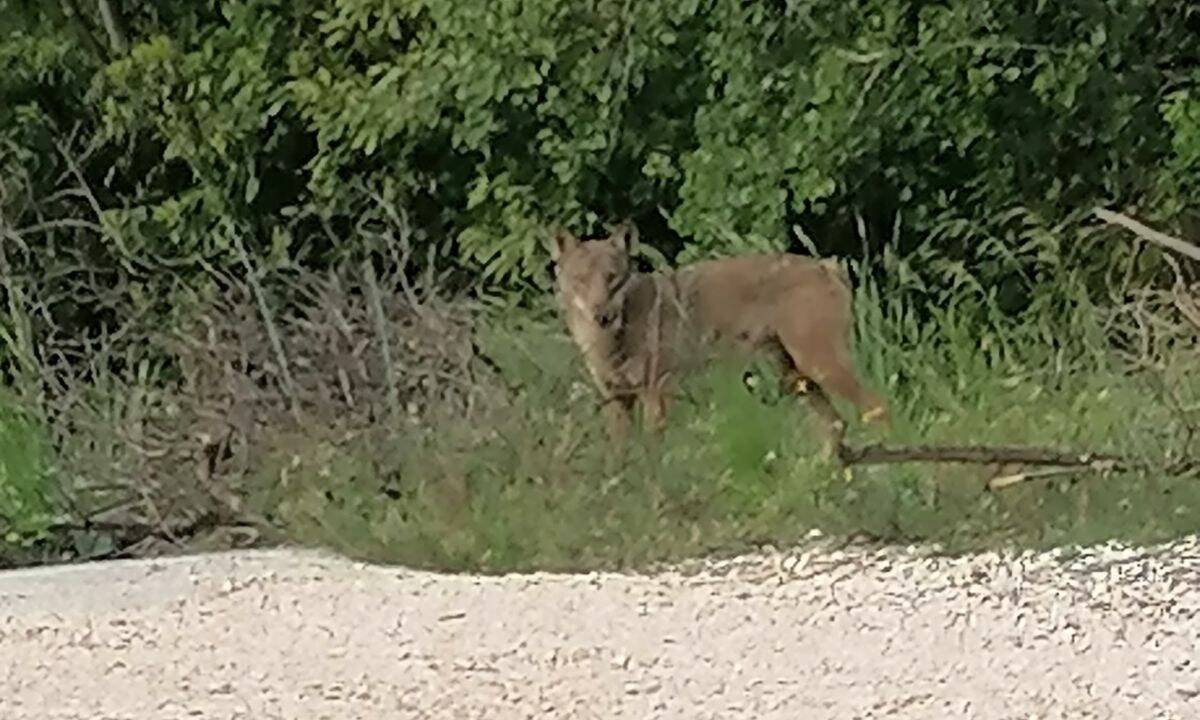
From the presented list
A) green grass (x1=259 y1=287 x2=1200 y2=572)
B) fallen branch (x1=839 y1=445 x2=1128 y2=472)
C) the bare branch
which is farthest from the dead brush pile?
the bare branch

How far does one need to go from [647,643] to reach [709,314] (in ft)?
13.9

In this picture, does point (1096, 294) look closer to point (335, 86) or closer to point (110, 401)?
point (335, 86)

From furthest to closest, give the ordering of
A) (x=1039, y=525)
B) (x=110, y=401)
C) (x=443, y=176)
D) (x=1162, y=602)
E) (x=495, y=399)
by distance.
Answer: (x=443, y=176)
(x=110, y=401)
(x=495, y=399)
(x=1039, y=525)
(x=1162, y=602)

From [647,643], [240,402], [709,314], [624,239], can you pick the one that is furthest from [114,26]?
[647,643]

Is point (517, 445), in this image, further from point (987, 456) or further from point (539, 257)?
point (539, 257)

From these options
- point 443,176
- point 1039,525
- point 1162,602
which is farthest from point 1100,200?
point 1162,602

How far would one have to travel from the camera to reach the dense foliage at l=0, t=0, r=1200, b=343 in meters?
12.7

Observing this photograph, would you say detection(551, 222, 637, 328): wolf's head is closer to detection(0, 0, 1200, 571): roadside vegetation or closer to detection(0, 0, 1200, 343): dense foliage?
detection(0, 0, 1200, 571): roadside vegetation

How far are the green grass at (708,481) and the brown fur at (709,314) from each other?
166 millimetres

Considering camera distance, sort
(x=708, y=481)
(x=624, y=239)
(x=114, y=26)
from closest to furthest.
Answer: (x=708, y=481), (x=624, y=239), (x=114, y=26)

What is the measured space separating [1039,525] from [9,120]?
9.12 metres

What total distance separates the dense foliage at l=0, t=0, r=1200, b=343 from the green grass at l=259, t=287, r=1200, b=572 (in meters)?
3.12

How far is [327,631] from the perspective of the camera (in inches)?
241

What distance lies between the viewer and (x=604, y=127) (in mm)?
13180
